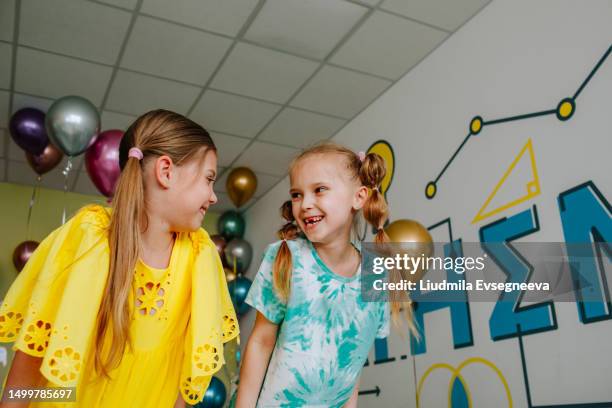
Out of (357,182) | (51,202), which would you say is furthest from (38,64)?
(357,182)

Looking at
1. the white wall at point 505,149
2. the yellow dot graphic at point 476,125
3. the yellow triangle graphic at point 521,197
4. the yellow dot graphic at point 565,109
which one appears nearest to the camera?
the white wall at point 505,149

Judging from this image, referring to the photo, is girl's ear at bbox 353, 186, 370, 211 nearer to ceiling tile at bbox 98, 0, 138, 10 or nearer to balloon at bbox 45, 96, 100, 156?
ceiling tile at bbox 98, 0, 138, 10

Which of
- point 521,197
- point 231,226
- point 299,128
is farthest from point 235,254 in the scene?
point 521,197

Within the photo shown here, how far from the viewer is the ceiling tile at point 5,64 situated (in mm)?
2910

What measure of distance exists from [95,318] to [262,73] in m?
2.37

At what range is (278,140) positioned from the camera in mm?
3988

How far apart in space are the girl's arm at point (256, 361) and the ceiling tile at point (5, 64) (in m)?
2.52

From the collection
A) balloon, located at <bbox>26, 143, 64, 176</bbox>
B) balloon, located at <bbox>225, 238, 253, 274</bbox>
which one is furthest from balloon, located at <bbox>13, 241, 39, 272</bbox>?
balloon, located at <bbox>225, 238, 253, 274</bbox>

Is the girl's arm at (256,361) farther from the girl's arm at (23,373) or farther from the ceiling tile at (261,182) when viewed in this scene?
the ceiling tile at (261,182)

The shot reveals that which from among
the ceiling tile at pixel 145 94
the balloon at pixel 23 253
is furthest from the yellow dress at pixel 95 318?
the balloon at pixel 23 253

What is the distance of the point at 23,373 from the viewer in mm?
1002

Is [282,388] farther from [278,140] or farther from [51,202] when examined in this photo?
[51,202]

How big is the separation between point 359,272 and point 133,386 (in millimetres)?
631

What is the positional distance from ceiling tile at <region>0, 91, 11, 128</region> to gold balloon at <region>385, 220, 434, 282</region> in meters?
2.73
